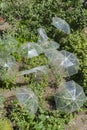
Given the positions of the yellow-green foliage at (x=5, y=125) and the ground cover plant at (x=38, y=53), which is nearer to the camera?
the yellow-green foliage at (x=5, y=125)

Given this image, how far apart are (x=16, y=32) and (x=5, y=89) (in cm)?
241

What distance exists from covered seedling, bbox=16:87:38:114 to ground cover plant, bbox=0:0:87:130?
0.25ft

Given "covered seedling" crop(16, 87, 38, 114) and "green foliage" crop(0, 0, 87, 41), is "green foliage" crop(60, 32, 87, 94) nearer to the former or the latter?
"green foliage" crop(0, 0, 87, 41)

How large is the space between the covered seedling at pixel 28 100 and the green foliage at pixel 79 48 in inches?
64.9

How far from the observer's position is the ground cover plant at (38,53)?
32.3 ft

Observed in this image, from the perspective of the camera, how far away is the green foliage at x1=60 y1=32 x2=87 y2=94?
11031 mm

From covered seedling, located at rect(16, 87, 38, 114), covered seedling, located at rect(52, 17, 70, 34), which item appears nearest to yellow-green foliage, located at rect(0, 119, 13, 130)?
covered seedling, located at rect(16, 87, 38, 114)

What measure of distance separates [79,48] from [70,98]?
2226 millimetres

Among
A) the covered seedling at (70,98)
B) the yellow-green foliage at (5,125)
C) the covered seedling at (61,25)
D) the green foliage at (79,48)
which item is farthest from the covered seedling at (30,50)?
the yellow-green foliage at (5,125)

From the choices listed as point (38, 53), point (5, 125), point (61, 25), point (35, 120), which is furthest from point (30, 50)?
point (5, 125)

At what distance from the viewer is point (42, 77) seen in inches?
426

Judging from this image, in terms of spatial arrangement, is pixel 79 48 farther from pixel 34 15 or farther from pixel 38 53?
pixel 34 15

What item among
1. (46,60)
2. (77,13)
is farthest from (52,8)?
(46,60)

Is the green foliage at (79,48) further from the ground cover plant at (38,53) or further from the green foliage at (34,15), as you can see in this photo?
the green foliage at (34,15)
